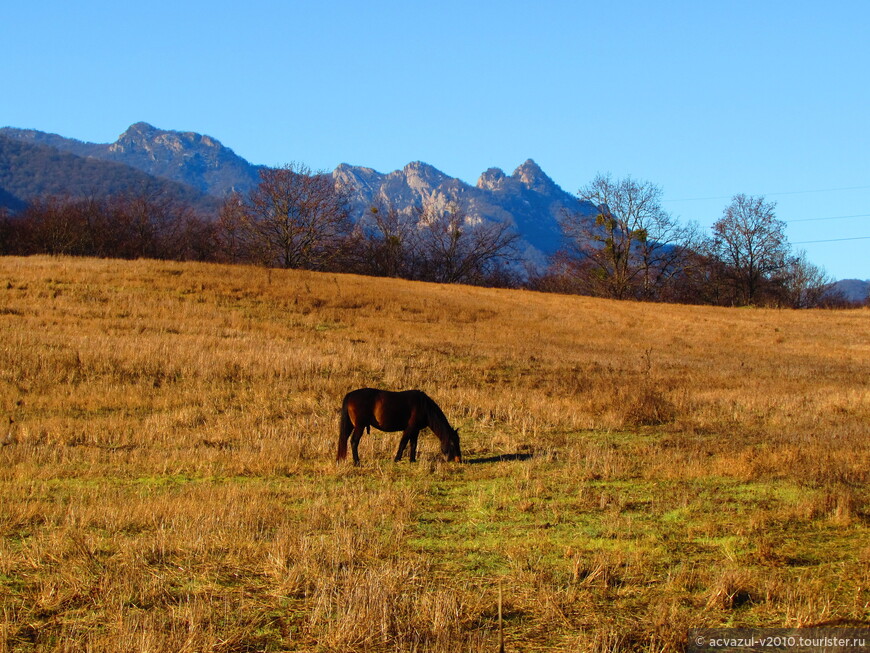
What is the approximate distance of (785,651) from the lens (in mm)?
4656

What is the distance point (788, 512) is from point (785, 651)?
403 cm

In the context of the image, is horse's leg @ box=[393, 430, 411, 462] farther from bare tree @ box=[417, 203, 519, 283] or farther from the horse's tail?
bare tree @ box=[417, 203, 519, 283]

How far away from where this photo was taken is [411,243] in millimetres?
92938

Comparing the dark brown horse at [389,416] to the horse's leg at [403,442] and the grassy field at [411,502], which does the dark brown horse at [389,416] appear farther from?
the grassy field at [411,502]

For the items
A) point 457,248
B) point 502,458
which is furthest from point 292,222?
point 502,458

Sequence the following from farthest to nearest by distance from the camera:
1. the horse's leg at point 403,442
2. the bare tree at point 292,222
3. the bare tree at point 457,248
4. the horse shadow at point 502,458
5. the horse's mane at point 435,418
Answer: the bare tree at point 457,248
the bare tree at point 292,222
the horse shadow at point 502,458
the horse's mane at point 435,418
the horse's leg at point 403,442

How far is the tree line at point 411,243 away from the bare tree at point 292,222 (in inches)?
4.1

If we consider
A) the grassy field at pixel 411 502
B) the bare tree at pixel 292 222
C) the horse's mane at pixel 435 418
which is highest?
the bare tree at pixel 292 222

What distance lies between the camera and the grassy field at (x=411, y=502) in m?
5.40

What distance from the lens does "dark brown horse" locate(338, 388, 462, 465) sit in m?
11.4

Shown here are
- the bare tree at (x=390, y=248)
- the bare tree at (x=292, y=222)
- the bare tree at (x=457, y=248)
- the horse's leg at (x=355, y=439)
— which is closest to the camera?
the horse's leg at (x=355, y=439)

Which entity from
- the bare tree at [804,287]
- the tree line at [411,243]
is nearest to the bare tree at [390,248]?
the tree line at [411,243]

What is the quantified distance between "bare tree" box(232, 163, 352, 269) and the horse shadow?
5704 cm

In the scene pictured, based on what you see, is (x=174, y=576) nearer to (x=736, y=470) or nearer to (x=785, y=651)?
(x=785, y=651)
